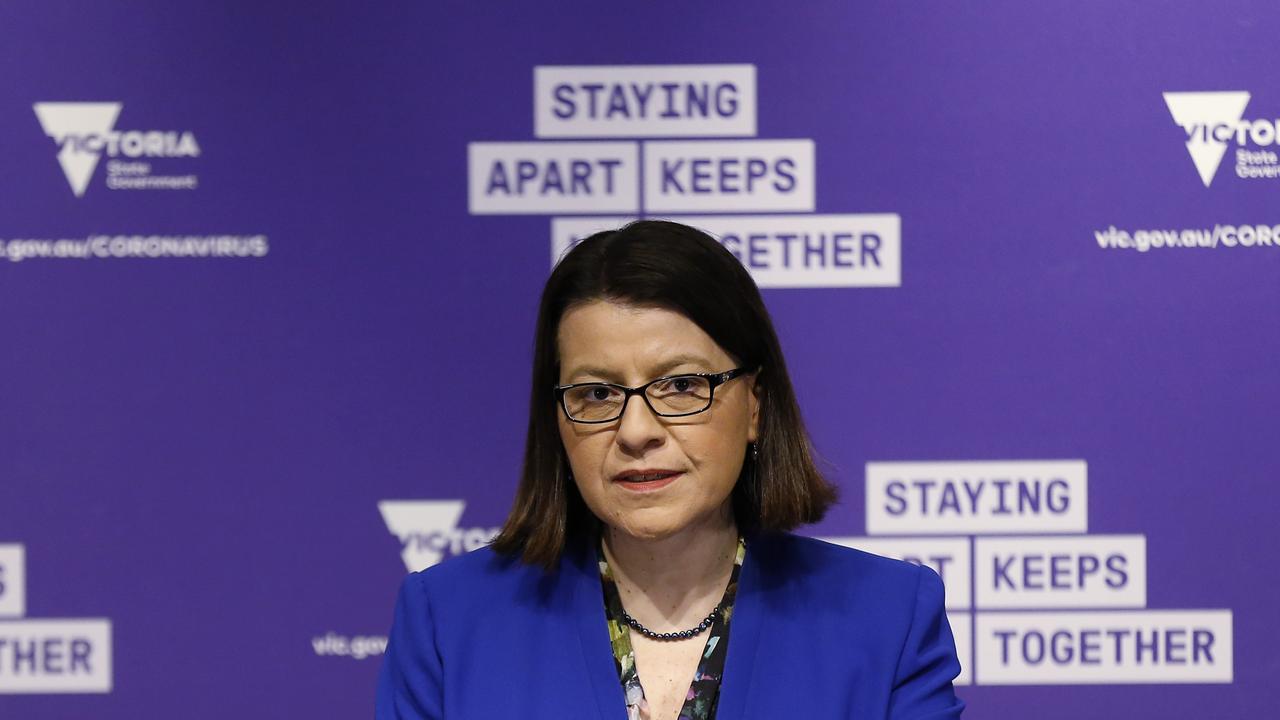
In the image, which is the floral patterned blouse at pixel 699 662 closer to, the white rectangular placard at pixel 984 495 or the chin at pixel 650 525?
the chin at pixel 650 525

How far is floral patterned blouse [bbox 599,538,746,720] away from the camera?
1466 mm

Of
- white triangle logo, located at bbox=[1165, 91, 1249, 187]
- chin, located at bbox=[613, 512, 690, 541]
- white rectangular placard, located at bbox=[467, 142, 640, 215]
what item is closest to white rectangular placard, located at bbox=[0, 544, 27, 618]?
white rectangular placard, located at bbox=[467, 142, 640, 215]

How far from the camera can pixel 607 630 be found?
59.2 inches

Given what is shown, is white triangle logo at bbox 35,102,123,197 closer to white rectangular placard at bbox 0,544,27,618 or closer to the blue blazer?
white rectangular placard at bbox 0,544,27,618

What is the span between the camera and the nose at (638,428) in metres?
1.40

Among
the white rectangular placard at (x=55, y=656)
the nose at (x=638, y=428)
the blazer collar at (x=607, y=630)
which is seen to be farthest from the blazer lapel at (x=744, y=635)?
the white rectangular placard at (x=55, y=656)

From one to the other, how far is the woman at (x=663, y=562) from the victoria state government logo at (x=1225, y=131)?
151 cm

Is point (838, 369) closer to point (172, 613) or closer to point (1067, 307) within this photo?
point (1067, 307)

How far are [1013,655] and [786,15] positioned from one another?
4.79 ft

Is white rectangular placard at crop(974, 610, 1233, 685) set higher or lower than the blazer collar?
lower

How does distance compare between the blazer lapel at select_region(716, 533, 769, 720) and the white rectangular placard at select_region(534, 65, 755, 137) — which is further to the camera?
the white rectangular placard at select_region(534, 65, 755, 137)

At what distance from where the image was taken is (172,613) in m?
2.64

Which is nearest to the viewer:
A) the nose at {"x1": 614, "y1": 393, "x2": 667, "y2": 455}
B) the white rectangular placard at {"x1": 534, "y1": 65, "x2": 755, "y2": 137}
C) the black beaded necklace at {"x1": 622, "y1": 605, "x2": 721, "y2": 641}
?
the nose at {"x1": 614, "y1": 393, "x2": 667, "y2": 455}

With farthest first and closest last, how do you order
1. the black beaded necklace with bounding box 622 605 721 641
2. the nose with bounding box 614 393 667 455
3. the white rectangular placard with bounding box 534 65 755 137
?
the white rectangular placard with bounding box 534 65 755 137 < the black beaded necklace with bounding box 622 605 721 641 < the nose with bounding box 614 393 667 455
